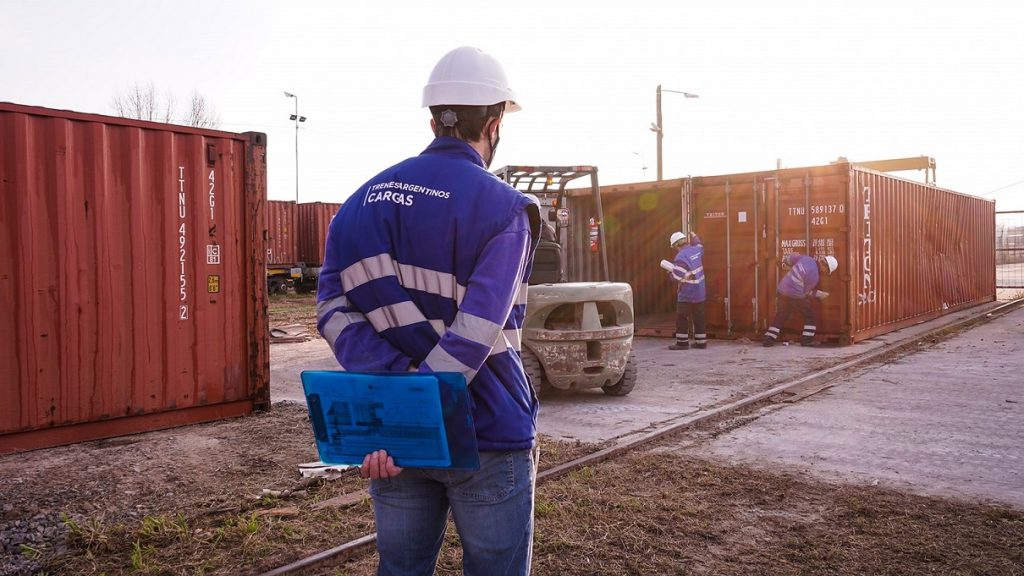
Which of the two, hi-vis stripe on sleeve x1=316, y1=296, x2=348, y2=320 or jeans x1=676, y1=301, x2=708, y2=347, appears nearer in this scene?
hi-vis stripe on sleeve x1=316, y1=296, x2=348, y2=320

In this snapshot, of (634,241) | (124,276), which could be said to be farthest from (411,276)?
(634,241)

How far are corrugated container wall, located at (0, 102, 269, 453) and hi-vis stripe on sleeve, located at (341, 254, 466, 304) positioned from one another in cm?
554

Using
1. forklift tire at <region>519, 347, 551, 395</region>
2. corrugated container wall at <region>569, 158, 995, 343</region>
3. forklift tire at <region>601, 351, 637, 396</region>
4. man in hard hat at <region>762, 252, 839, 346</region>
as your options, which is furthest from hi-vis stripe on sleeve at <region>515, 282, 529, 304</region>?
corrugated container wall at <region>569, 158, 995, 343</region>

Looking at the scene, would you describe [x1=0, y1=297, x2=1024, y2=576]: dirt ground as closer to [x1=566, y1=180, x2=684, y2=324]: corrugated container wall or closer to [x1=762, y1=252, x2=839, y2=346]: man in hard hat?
[x1=762, y1=252, x2=839, y2=346]: man in hard hat

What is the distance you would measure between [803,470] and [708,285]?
9618mm

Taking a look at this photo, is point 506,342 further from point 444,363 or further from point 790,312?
point 790,312

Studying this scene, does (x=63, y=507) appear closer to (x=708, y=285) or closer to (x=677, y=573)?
(x=677, y=573)

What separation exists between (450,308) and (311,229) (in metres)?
31.6

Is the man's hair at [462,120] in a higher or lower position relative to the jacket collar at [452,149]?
higher

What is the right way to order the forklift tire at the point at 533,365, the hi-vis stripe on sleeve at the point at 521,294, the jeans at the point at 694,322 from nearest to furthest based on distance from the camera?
the hi-vis stripe on sleeve at the point at 521,294, the forklift tire at the point at 533,365, the jeans at the point at 694,322

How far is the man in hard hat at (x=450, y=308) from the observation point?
1.95 meters

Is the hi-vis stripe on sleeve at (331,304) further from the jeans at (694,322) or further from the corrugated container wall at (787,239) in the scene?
the corrugated container wall at (787,239)

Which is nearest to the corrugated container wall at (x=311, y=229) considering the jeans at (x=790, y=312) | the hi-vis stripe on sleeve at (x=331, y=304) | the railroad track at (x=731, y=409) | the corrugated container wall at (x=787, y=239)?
the corrugated container wall at (x=787, y=239)

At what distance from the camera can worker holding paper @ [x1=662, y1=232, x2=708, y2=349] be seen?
13234 mm
